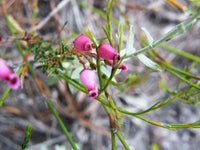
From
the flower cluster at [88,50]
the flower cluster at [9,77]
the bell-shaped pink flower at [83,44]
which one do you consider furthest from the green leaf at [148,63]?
the flower cluster at [9,77]

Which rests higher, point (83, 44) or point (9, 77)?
point (83, 44)

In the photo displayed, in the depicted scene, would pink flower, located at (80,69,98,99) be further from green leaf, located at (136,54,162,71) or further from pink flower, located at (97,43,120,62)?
green leaf, located at (136,54,162,71)

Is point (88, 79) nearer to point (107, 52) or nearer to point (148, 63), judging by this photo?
point (107, 52)

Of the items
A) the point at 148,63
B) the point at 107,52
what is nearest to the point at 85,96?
the point at 148,63

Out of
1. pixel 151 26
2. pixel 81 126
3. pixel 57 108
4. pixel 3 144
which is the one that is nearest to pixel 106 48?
pixel 57 108

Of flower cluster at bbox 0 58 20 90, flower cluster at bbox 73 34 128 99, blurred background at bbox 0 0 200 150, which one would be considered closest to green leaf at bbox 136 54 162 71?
flower cluster at bbox 73 34 128 99

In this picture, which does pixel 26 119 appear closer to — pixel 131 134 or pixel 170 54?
pixel 131 134

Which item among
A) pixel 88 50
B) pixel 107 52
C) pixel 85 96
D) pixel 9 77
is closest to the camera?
pixel 9 77

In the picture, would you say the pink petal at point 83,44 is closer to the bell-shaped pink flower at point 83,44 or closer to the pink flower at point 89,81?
the bell-shaped pink flower at point 83,44

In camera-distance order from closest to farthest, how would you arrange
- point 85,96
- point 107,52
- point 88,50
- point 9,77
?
point 9,77 → point 107,52 → point 88,50 → point 85,96
